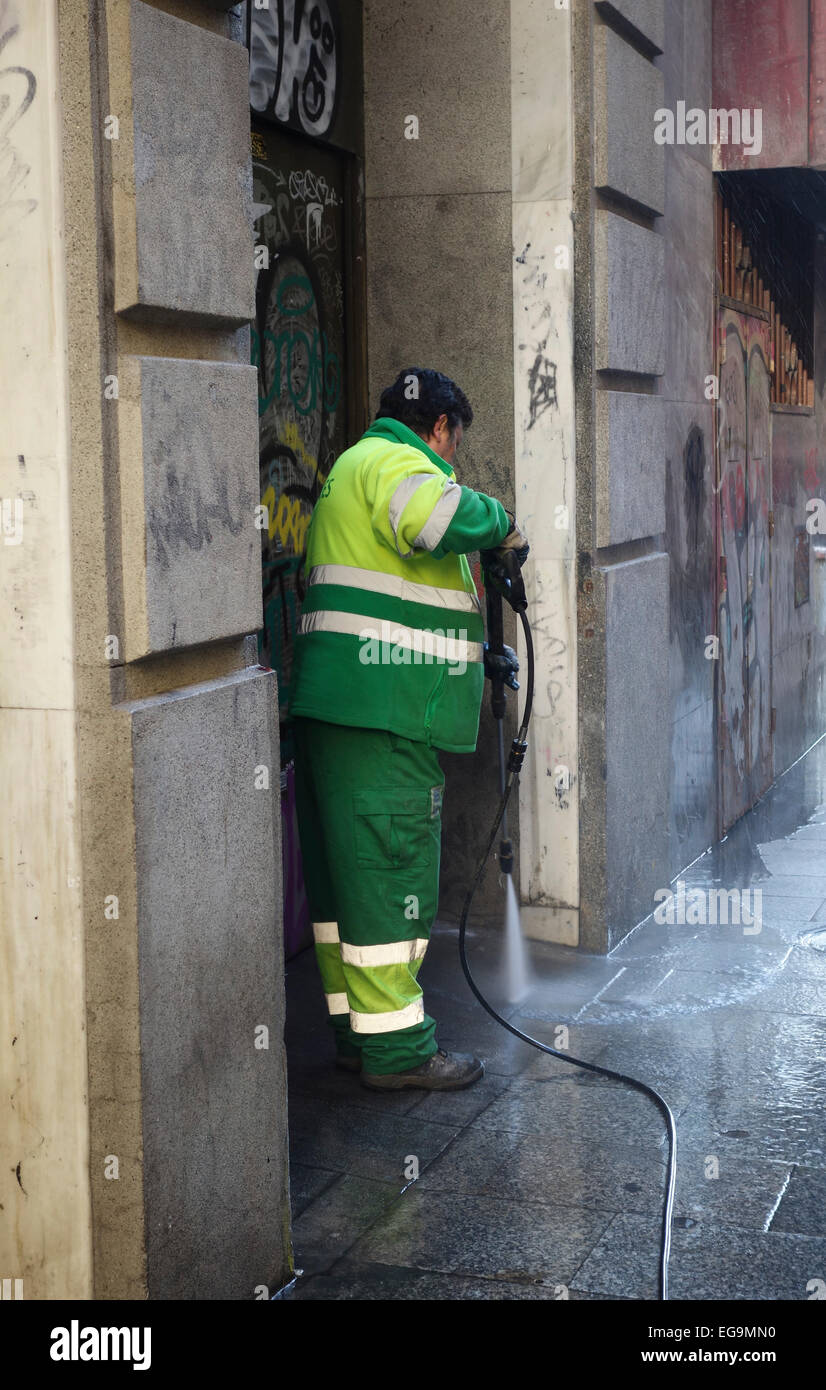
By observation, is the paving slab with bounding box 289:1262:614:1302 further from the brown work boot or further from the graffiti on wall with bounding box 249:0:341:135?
the graffiti on wall with bounding box 249:0:341:135

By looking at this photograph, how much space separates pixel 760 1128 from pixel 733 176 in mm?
5260

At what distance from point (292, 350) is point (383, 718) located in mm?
1740

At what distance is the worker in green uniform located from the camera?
4.40 m

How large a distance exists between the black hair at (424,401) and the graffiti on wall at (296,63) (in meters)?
1.17

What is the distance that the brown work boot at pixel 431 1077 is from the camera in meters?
4.51

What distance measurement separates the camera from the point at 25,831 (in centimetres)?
288

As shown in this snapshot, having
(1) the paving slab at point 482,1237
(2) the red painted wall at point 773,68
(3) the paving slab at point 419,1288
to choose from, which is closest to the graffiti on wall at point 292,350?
(1) the paving slab at point 482,1237

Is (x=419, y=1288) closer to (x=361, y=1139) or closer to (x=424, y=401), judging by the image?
(x=361, y=1139)

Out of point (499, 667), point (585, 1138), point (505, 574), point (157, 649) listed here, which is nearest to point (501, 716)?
point (499, 667)

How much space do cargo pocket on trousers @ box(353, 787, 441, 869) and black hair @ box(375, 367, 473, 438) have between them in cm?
106

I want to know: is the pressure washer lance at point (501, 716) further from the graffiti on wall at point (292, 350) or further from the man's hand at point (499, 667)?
the graffiti on wall at point (292, 350)

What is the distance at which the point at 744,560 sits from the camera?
8.72 m

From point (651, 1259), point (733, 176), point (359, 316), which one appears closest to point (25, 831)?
point (651, 1259)
